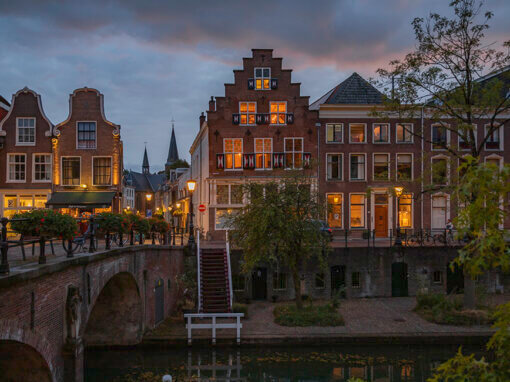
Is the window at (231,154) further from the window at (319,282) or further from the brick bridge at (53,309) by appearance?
the brick bridge at (53,309)

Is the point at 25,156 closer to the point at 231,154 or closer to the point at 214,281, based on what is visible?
the point at 231,154

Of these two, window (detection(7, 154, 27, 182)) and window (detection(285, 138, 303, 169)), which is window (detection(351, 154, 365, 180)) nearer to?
window (detection(285, 138, 303, 169))

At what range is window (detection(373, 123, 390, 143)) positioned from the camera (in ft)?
100.0

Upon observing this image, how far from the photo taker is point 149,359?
15.5m

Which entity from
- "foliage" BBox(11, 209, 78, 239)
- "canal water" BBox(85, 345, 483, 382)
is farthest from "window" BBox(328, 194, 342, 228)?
"foliage" BBox(11, 209, 78, 239)

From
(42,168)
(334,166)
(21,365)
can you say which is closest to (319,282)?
(334,166)

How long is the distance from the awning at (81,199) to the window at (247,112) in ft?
35.2

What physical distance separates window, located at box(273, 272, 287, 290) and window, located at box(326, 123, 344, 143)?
1186 cm

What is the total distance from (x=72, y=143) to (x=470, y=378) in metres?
26.9

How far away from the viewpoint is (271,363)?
15.1 metres

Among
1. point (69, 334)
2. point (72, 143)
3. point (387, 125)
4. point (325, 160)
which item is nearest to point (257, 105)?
point (325, 160)

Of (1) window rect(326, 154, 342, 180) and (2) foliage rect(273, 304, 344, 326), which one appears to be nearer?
(2) foliage rect(273, 304, 344, 326)

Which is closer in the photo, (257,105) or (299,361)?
(299,361)

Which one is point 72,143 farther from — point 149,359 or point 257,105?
point 149,359
